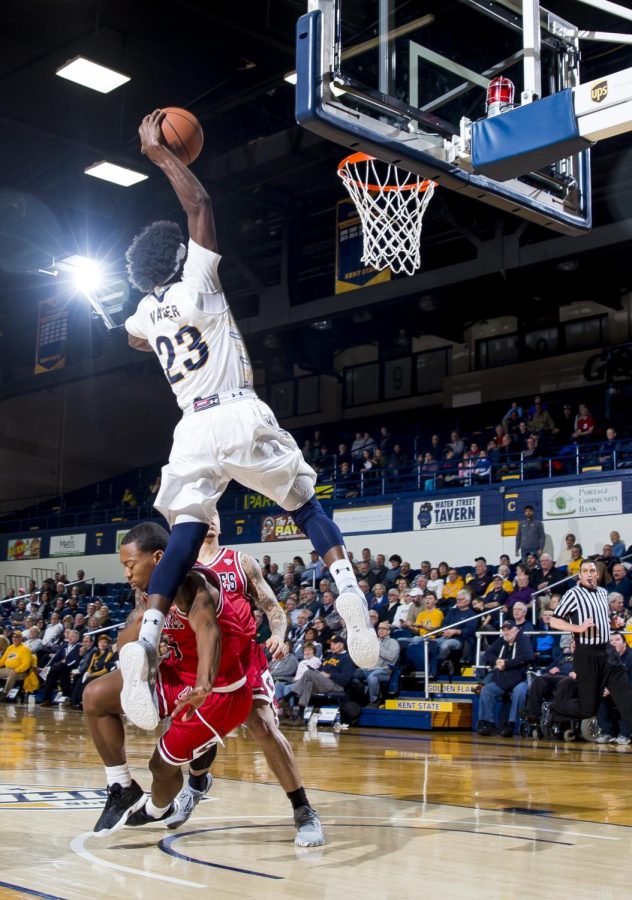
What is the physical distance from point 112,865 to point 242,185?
16.7 metres

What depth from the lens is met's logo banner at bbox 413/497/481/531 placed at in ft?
57.8

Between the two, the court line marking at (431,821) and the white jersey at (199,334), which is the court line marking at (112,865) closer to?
the court line marking at (431,821)

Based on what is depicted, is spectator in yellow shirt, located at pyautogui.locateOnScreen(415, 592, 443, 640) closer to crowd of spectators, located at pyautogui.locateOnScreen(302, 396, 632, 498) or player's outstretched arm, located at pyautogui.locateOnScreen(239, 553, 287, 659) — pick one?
crowd of spectators, located at pyautogui.locateOnScreen(302, 396, 632, 498)

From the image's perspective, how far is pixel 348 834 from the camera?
4391mm

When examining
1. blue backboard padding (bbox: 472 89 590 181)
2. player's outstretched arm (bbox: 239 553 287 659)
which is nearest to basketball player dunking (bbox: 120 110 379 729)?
player's outstretched arm (bbox: 239 553 287 659)

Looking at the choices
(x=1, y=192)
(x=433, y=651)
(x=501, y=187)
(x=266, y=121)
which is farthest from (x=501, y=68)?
(x=1, y=192)

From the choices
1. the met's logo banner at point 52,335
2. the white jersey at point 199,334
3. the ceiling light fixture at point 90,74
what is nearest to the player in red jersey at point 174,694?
the white jersey at point 199,334

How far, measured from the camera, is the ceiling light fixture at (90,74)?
1423 centimetres

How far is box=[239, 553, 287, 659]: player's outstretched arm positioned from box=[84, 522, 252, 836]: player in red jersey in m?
0.34

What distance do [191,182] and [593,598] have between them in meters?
6.02

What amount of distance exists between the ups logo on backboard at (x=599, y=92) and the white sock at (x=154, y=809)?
3933 mm

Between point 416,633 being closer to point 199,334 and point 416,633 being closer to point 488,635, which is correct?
point 488,635

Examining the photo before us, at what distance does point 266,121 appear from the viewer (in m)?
17.8

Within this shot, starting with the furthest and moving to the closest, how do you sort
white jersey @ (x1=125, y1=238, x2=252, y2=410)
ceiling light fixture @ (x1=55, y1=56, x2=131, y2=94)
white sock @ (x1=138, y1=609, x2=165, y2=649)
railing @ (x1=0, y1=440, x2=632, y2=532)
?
railing @ (x1=0, y1=440, x2=632, y2=532) < ceiling light fixture @ (x1=55, y1=56, x2=131, y2=94) < white jersey @ (x1=125, y1=238, x2=252, y2=410) < white sock @ (x1=138, y1=609, x2=165, y2=649)
